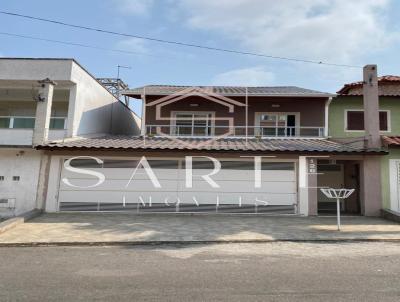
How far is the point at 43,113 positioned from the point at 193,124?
727 cm

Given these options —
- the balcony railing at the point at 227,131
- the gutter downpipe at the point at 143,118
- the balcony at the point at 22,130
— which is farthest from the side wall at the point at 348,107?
the balcony at the point at 22,130

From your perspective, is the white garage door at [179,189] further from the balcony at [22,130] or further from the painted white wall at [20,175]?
the balcony at [22,130]

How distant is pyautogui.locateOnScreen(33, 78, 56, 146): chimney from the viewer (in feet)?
45.7

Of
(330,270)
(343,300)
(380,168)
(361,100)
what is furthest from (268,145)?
(343,300)

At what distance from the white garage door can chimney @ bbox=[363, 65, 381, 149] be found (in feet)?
10.9

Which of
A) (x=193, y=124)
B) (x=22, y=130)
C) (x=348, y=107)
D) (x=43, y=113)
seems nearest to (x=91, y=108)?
(x=43, y=113)

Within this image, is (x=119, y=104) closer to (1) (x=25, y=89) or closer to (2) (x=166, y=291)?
(1) (x=25, y=89)

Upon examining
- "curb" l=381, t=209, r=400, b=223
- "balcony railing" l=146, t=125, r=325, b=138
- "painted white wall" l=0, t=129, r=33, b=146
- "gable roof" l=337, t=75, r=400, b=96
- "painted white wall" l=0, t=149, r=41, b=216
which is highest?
"gable roof" l=337, t=75, r=400, b=96

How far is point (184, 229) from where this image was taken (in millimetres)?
10836

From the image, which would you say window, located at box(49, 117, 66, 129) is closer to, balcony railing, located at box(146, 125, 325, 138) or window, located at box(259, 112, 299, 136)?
balcony railing, located at box(146, 125, 325, 138)

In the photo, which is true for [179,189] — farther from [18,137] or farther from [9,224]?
[18,137]

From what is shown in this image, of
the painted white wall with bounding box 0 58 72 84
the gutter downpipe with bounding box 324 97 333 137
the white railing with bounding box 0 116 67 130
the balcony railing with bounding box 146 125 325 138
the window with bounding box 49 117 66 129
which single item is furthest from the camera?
the balcony railing with bounding box 146 125 325 138

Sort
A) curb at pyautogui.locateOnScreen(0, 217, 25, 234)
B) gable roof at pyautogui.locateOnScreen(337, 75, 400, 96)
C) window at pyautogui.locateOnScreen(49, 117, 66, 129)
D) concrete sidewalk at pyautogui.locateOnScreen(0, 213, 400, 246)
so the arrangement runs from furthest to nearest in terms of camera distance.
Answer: gable roof at pyautogui.locateOnScreen(337, 75, 400, 96) < window at pyautogui.locateOnScreen(49, 117, 66, 129) < curb at pyautogui.locateOnScreen(0, 217, 25, 234) < concrete sidewalk at pyautogui.locateOnScreen(0, 213, 400, 246)

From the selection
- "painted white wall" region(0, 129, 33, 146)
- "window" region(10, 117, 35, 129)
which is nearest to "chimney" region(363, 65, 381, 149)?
"painted white wall" region(0, 129, 33, 146)
